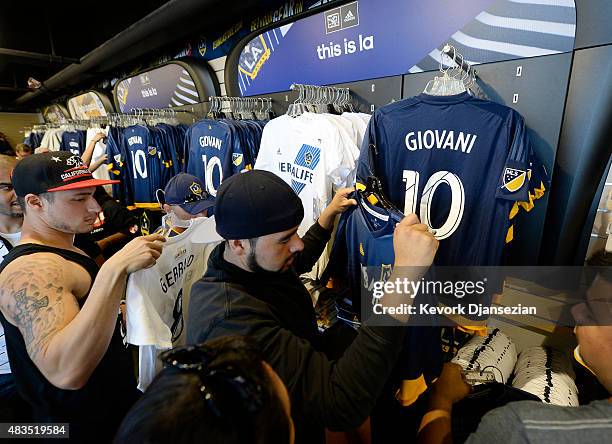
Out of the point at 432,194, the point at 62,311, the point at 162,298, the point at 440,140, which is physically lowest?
the point at 162,298

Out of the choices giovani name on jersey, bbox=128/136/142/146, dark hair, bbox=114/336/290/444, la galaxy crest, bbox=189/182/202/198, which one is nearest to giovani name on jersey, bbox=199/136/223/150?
la galaxy crest, bbox=189/182/202/198

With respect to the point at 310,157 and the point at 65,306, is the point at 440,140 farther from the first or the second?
the point at 65,306

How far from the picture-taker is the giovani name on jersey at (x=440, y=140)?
1309 millimetres

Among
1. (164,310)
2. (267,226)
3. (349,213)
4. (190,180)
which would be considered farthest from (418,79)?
(164,310)

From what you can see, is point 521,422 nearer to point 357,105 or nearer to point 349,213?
point 349,213

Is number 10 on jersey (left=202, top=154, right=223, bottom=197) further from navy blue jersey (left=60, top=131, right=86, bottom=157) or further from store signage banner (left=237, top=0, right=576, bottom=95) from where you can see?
navy blue jersey (left=60, top=131, right=86, bottom=157)

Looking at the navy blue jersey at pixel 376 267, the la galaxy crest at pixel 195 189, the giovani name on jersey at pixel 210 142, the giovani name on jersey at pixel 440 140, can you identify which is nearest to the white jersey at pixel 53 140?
the giovani name on jersey at pixel 210 142

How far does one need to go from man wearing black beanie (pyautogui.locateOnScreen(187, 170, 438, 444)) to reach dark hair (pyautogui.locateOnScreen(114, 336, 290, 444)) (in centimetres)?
23

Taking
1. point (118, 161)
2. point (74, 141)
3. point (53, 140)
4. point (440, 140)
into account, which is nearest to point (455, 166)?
point (440, 140)

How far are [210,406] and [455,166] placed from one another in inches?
50.8

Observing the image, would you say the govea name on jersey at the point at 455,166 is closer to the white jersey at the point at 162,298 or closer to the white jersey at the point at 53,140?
the white jersey at the point at 162,298

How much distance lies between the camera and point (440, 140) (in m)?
1.36

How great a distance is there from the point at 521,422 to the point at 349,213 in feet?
3.36

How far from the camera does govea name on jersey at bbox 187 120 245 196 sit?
8.27 ft
